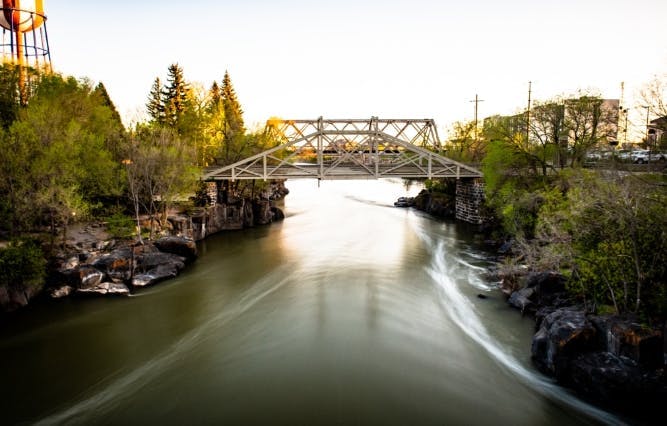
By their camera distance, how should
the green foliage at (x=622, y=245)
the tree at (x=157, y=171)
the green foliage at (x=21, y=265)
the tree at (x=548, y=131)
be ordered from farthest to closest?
the tree at (x=548, y=131) → the tree at (x=157, y=171) → the green foliage at (x=21, y=265) → the green foliage at (x=622, y=245)

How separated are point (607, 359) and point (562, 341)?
1.11m

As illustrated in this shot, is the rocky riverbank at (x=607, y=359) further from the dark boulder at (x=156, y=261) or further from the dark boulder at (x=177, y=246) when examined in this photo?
the dark boulder at (x=177, y=246)

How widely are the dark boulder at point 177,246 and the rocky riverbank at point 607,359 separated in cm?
1914

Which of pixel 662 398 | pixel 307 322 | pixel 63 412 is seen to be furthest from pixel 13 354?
pixel 662 398

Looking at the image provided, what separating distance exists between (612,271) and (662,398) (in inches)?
149

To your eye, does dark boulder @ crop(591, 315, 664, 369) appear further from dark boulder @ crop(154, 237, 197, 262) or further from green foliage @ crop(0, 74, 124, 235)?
green foliage @ crop(0, 74, 124, 235)

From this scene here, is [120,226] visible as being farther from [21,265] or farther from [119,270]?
[21,265]

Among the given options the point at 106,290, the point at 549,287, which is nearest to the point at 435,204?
the point at 549,287

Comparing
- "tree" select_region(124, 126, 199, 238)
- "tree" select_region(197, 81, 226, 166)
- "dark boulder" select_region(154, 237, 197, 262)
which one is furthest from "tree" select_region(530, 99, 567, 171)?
"tree" select_region(197, 81, 226, 166)

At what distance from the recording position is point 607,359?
1079 centimetres

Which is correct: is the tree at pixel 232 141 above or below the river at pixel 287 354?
above

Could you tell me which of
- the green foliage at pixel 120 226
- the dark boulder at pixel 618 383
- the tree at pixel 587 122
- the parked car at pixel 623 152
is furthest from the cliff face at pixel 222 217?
the tree at pixel 587 122

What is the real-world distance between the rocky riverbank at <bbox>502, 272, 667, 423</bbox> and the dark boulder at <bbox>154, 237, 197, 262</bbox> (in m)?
19.1

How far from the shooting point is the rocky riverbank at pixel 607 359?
1006 centimetres
